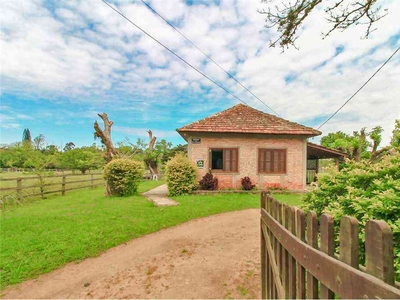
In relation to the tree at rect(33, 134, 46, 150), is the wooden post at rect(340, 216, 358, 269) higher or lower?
lower

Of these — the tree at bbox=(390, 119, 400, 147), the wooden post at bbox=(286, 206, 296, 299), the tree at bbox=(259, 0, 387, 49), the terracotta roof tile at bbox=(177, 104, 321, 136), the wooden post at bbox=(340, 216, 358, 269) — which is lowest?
the wooden post at bbox=(286, 206, 296, 299)

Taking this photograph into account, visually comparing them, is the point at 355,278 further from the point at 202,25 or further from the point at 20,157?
the point at 20,157

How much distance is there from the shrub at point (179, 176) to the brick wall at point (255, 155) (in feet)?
5.29

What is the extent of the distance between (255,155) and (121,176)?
7874mm

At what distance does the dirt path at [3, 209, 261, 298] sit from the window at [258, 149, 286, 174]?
796 centimetres

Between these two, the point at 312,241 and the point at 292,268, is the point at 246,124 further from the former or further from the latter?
the point at 312,241

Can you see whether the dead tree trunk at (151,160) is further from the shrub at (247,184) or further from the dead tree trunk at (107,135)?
the shrub at (247,184)

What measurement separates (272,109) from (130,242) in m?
13.4

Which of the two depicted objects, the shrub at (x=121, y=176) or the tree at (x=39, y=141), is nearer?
the shrub at (x=121, y=176)

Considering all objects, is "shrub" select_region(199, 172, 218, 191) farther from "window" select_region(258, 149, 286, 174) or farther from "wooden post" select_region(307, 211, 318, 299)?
"wooden post" select_region(307, 211, 318, 299)

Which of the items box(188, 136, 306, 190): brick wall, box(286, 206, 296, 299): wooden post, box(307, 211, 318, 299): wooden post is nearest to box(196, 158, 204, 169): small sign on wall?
box(188, 136, 306, 190): brick wall

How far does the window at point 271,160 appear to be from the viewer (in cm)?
1277

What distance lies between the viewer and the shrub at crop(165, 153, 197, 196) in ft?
36.2

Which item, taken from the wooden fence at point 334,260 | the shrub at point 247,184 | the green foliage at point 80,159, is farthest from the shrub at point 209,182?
the green foliage at point 80,159
